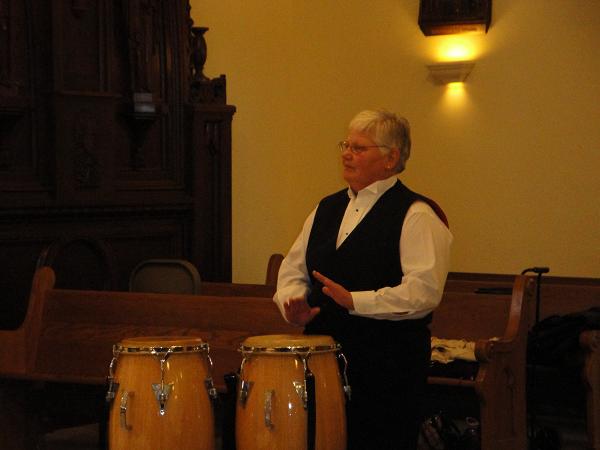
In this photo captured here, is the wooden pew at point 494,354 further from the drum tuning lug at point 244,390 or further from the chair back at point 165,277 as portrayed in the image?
the chair back at point 165,277

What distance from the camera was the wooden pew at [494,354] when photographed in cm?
489

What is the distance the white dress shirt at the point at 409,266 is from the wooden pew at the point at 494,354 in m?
1.35

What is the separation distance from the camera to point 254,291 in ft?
21.0

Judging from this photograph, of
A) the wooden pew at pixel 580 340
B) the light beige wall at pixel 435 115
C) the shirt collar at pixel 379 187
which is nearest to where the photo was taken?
the shirt collar at pixel 379 187

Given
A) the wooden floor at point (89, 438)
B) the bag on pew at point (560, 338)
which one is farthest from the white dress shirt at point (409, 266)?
the wooden floor at point (89, 438)

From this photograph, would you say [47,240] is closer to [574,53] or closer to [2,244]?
[2,244]

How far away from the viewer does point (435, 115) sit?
8727 mm

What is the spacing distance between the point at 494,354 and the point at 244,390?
1711 mm

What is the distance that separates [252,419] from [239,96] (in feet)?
17.2

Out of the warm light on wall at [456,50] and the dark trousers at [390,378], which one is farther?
the warm light on wall at [456,50]

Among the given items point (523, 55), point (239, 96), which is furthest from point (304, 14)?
point (523, 55)

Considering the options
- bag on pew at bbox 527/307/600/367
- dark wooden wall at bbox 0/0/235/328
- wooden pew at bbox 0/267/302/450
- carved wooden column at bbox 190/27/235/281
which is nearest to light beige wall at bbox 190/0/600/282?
carved wooden column at bbox 190/27/235/281

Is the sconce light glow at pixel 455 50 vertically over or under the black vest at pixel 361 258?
over

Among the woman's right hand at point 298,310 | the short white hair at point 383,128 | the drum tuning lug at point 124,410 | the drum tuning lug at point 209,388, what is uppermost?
the short white hair at point 383,128
